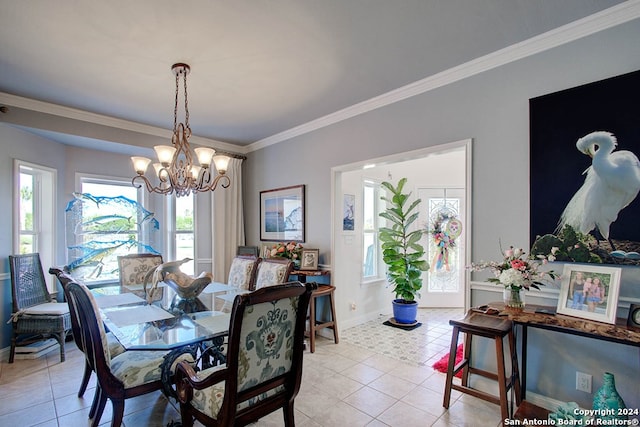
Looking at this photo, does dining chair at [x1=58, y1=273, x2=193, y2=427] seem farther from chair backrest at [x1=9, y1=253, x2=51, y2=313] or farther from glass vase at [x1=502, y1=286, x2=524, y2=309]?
glass vase at [x1=502, y1=286, x2=524, y2=309]

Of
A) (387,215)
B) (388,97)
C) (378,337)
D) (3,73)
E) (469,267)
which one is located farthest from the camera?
(387,215)

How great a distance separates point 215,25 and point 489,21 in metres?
1.87

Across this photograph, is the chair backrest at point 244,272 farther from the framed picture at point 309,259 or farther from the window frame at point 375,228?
the window frame at point 375,228

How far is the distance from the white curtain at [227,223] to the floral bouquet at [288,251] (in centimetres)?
106

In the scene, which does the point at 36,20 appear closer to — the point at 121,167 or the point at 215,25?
the point at 215,25

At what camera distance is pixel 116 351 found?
7.63ft

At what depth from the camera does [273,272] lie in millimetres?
3246

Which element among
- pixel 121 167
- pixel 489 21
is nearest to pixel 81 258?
pixel 121 167

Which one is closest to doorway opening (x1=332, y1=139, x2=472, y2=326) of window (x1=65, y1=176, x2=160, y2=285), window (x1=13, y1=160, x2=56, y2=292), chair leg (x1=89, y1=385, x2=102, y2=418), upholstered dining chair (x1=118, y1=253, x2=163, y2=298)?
upholstered dining chair (x1=118, y1=253, x2=163, y2=298)

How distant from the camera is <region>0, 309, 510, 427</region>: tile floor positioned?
7.45ft

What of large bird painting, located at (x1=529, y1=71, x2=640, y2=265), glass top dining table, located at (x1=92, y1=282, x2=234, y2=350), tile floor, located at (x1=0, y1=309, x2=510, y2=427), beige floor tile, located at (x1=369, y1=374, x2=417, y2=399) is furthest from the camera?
beige floor tile, located at (x1=369, y1=374, x2=417, y2=399)

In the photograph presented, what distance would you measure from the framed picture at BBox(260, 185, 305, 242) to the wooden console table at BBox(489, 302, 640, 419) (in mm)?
2771

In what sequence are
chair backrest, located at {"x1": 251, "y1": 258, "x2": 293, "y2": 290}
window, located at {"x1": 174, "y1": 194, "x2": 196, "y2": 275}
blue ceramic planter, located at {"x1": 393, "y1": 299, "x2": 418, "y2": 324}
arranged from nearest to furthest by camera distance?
1. chair backrest, located at {"x1": 251, "y1": 258, "x2": 293, "y2": 290}
2. blue ceramic planter, located at {"x1": 393, "y1": 299, "x2": 418, "y2": 324}
3. window, located at {"x1": 174, "y1": 194, "x2": 196, "y2": 275}

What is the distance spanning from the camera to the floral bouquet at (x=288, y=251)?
13.6 feet
